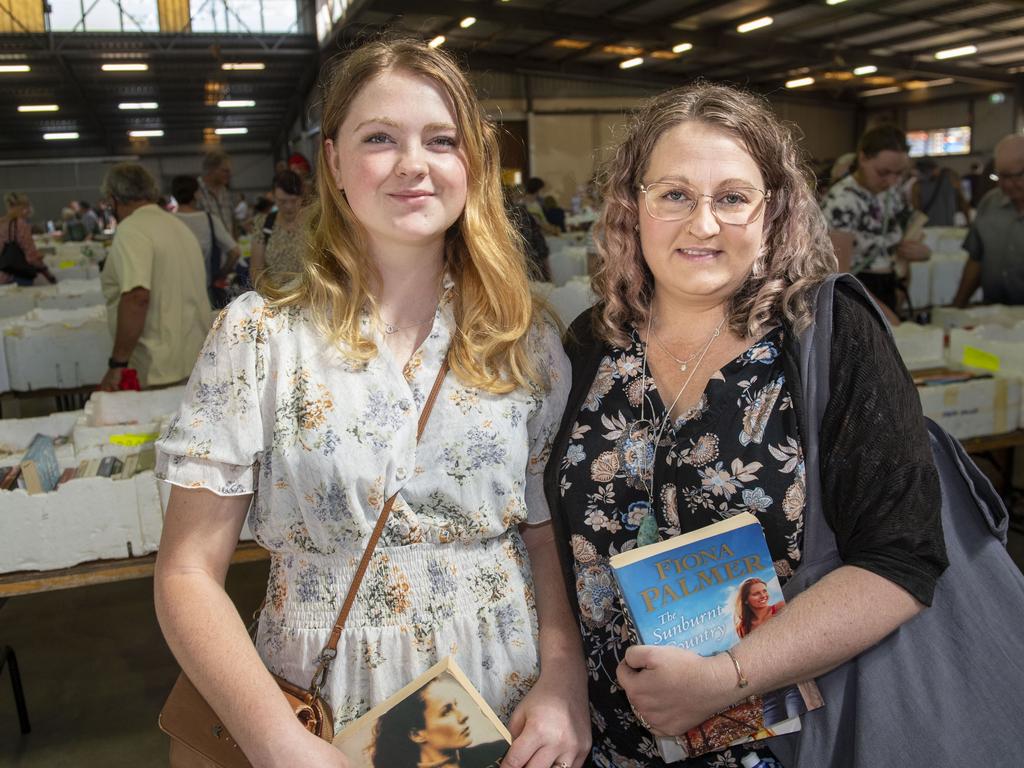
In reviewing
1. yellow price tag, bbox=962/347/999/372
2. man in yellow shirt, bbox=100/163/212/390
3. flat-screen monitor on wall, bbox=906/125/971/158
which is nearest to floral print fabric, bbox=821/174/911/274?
yellow price tag, bbox=962/347/999/372

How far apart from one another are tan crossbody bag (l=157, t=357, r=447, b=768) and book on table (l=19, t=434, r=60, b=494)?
121cm

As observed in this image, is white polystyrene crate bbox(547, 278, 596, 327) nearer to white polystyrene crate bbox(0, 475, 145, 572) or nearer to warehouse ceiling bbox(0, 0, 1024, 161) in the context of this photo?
white polystyrene crate bbox(0, 475, 145, 572)

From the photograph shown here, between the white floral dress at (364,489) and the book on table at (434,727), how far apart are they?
105 millimetres

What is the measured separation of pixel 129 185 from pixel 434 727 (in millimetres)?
3651

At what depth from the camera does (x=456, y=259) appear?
1473 millimetres

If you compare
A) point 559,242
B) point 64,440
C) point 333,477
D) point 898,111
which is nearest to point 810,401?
point 333,477

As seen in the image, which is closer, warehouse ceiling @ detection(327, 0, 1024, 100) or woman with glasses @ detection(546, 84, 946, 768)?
woman with glasses @ detection(546, 84, 946, 768)

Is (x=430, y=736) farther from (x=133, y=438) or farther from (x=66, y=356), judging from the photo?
(x=66, y=356)

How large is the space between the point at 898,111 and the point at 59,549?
86.1ft

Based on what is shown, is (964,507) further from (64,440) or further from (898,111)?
(898,111)

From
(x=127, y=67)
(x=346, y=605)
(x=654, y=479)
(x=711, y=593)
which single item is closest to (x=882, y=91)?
(x=127, y=67)

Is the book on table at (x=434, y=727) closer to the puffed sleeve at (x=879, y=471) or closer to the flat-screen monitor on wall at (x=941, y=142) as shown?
the puffed sleeve at (x=879, y=471)

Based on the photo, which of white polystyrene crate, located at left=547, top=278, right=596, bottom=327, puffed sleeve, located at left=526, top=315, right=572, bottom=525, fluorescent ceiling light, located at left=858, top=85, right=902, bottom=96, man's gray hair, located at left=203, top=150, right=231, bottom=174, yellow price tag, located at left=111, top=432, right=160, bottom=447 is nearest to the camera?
puffed sleeve, located at left=526, top=315, right=572, bottom=525

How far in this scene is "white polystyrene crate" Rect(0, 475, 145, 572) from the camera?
2242 mm
